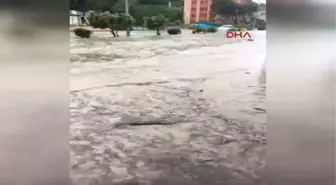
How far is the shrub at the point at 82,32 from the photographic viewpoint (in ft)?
4.21

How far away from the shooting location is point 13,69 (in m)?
1.28

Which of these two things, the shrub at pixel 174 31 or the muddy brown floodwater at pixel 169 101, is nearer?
the muddy brown floodwater at pixel 169 101

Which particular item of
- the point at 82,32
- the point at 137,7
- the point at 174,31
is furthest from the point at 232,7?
the point at 82,32

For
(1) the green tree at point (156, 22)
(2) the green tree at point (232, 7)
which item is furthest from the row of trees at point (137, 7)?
(2) the green tree at point (232, 7)

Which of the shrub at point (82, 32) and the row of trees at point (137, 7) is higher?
the row of trees at point (137, 7)

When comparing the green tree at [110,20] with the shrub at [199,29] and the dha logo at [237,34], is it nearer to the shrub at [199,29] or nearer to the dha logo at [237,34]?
the shrub at [199,29]

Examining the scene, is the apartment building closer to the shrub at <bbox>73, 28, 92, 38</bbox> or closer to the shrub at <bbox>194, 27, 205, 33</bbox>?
the shrub at <bbox>194, 27, 205, 33</bbox>

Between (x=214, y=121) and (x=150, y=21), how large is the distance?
0.40 m

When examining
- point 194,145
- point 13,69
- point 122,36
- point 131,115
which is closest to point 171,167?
point 194,145

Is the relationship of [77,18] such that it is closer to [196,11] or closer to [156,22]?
[156,22]

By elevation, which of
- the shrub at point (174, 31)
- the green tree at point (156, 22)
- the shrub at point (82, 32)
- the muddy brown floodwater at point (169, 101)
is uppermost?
the green tree at point (156, 22)

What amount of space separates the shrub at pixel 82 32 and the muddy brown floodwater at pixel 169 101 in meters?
0.02

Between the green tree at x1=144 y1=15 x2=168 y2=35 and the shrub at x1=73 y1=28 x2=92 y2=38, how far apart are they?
195 millimetres

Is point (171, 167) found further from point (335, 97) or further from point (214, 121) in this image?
point (335, 97)
